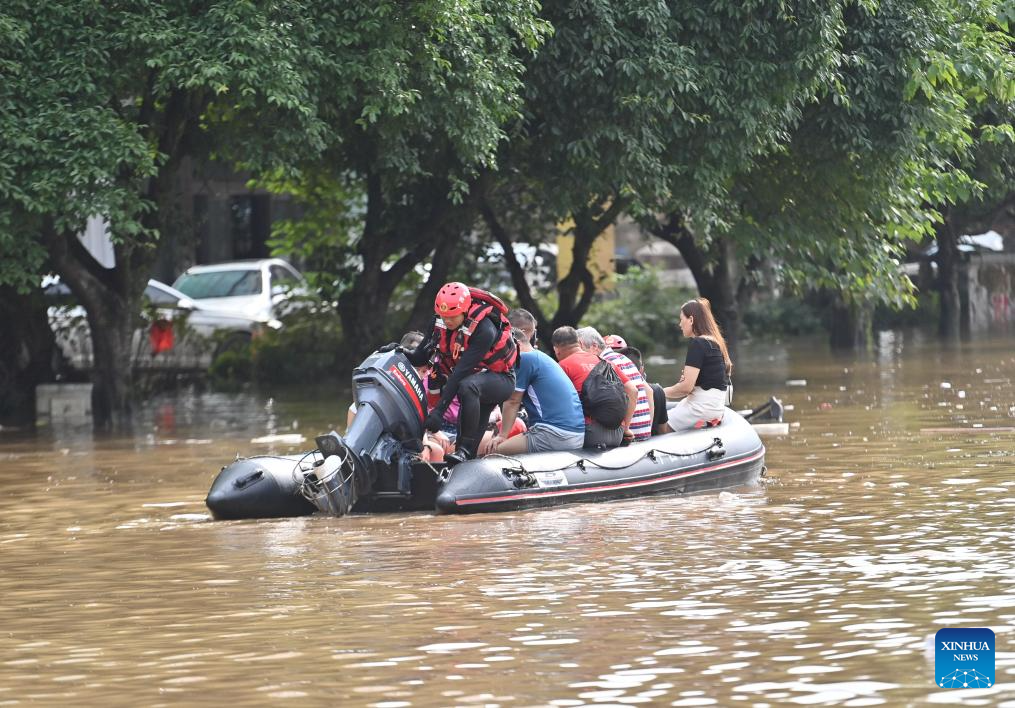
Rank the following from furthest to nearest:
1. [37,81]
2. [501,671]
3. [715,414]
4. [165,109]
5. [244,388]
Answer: [244,388] → [165,109] → [37,81] → [715,414] → [501,671]

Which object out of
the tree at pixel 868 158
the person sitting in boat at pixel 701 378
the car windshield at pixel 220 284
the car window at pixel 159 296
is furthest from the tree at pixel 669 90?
the car windshield at pixel 220 284

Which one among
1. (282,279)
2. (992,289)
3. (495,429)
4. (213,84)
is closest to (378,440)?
(495,429)

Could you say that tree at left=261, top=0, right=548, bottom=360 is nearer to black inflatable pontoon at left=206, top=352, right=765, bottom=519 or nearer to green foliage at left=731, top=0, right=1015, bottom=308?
green foliage at left=731, top=0, right=1015, bottom=308

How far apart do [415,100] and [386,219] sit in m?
7.20

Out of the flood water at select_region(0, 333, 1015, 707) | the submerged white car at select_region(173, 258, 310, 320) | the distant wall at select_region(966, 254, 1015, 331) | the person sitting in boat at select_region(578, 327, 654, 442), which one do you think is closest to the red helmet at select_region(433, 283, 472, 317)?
the person sitting in boat at select_region(578, 327, 654, 442)

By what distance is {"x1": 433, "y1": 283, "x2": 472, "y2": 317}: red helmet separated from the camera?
12.1 metres

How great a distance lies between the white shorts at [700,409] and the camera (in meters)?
13.9

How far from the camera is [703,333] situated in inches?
548

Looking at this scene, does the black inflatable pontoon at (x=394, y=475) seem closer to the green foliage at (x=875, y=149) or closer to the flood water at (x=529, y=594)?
the flood water at (x=529, y=594)

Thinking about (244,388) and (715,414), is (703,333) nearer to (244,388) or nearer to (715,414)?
(715,414)

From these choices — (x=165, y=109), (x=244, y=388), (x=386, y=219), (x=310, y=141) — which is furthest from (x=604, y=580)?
(x=244, y=388)

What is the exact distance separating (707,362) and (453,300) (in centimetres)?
251

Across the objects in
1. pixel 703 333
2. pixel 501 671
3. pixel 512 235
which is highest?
pixel 512 235

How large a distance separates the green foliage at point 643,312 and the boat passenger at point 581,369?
2141cm
